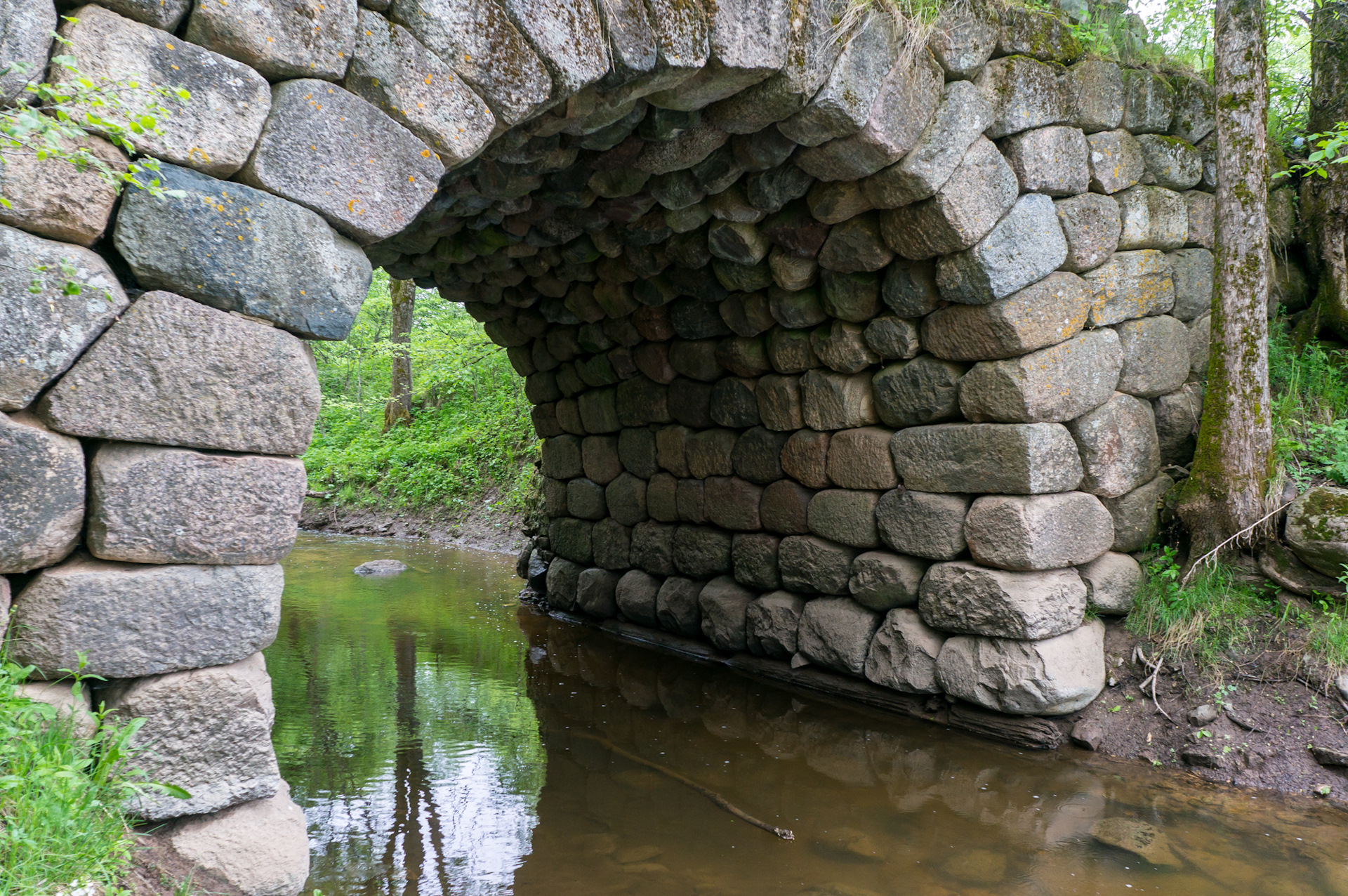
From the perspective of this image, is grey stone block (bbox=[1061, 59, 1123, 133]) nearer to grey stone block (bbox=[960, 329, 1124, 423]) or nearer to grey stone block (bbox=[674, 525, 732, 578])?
grey stone block (bbox=[960, 329, 1124, 423])

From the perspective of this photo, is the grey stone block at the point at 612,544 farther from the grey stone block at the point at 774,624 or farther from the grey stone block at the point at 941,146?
the grey stone block at the point at 941,146

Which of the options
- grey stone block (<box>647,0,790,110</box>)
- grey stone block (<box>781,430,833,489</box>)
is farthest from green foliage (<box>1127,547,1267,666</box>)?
grey stone block (<box>647,0,790,110</box>)

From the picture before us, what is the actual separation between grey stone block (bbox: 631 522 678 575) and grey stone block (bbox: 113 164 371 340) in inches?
146

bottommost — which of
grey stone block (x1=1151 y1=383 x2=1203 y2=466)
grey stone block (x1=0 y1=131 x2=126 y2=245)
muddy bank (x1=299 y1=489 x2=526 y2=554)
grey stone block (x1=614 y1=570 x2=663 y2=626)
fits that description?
muddy bank (x1=299 y1=489 x2=526 y2=554)

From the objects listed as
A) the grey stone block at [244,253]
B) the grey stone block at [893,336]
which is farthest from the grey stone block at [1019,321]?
the grey stone block at [244,253]

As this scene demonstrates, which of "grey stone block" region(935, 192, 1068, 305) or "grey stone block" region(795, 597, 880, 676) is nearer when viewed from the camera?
"grey stone block" region(935, 192, 1068, 305)

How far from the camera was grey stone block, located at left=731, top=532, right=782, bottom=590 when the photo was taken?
5.11 m

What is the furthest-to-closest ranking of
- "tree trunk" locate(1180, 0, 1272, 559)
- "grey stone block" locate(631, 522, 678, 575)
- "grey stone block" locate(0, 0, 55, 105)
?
"grey stone block" locate(631, 522, 678, 575), "tree trunk" locate(1180, 0, 1272, 559), "grey stone block" locate(0, 0, 55, 105)

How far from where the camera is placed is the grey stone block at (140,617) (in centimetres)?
191

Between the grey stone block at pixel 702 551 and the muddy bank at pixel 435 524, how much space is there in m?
4.55

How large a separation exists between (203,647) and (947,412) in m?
3.34

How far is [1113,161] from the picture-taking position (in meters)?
4.09

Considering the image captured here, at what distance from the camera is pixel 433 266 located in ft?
17.0

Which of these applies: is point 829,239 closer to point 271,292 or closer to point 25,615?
point 271,292
